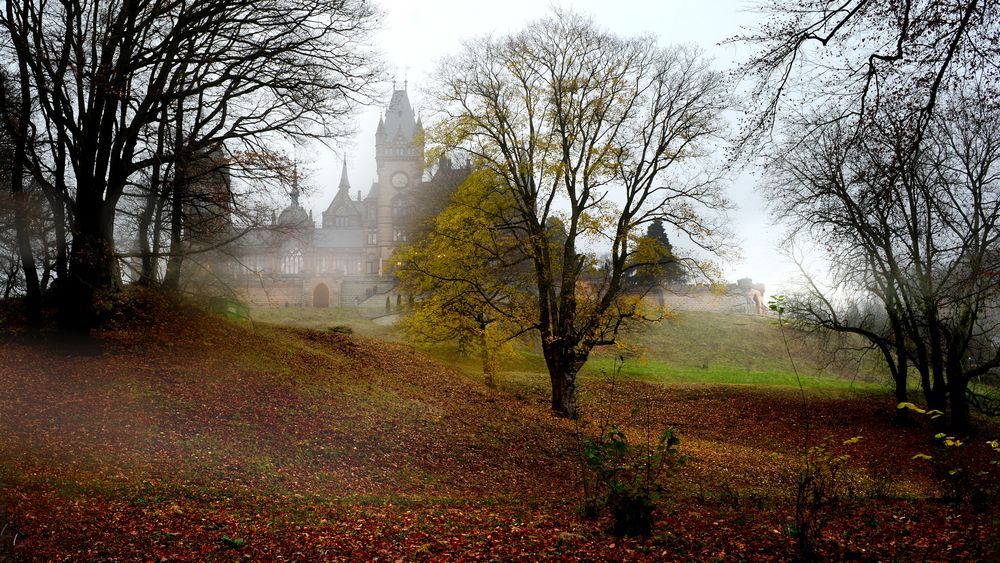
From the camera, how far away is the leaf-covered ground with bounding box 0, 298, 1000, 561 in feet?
20.5

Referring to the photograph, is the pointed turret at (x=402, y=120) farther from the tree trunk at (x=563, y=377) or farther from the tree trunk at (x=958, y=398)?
the tree trunk at (x=958, y=398)

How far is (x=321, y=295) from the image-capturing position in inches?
2667

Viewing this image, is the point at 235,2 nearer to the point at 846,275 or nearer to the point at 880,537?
the point at 880,537

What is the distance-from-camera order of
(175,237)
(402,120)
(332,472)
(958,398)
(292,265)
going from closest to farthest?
(332,472)
(175,237)
(958,398)
(292,265)
(402,120)

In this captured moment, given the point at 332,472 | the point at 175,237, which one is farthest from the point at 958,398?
the point at 175,237

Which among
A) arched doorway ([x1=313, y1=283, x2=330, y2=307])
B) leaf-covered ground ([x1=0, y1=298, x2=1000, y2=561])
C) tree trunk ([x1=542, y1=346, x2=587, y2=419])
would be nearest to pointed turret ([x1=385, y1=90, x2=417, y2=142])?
arched doorway ([x1=313, y1=283, x2=330, y2=307])

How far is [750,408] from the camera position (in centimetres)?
2306

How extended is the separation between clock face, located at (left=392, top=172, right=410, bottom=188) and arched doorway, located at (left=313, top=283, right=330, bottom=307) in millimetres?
17789

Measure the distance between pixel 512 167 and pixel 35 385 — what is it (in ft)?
37.8

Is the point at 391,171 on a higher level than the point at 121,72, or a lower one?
higher

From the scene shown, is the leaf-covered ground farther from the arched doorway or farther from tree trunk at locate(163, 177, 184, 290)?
the arched doorway

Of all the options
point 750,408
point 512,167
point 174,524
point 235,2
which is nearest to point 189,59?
point 235,2

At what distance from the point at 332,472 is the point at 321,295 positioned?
60080 millimetres

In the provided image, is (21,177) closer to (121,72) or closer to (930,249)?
(121,72)
